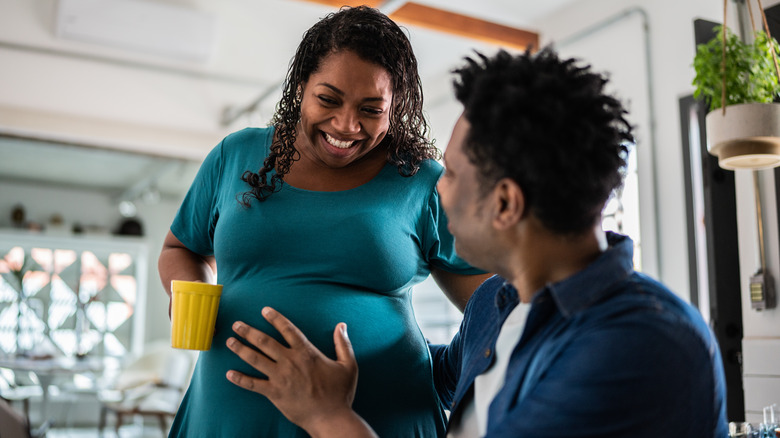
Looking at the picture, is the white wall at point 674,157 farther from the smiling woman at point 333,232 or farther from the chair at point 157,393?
the chair at point 157,393

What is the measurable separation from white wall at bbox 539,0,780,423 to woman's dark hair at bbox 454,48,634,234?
2.39 meters

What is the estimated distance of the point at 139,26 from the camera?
5.42m

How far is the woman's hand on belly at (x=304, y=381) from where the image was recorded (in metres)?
0.95

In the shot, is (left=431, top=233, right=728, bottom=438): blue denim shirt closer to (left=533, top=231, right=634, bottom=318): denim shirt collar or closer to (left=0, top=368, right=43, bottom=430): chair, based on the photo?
(left=533, top=231, right=634, bottom=318): denim shirt collar

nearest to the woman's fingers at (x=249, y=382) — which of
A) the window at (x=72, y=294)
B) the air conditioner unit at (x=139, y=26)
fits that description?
the air conditioner unit at (x=139, y=26)

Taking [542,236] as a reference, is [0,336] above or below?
below

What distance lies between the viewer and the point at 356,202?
1189 millimetres

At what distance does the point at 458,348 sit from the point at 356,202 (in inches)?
12.3

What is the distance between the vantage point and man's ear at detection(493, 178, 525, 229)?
861mm

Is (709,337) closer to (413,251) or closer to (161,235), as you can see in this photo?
(413,251)

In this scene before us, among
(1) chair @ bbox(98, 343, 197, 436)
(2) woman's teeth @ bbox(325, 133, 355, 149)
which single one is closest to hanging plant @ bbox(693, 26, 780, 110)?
(2) woman's teeth @ bbox(325, 133, 355, 149)

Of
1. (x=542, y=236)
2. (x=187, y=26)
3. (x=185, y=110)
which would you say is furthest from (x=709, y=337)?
(x=185, y=110)

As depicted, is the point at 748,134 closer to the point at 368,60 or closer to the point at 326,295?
the point at 368,60

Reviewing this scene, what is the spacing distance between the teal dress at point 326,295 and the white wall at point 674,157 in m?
2.19
